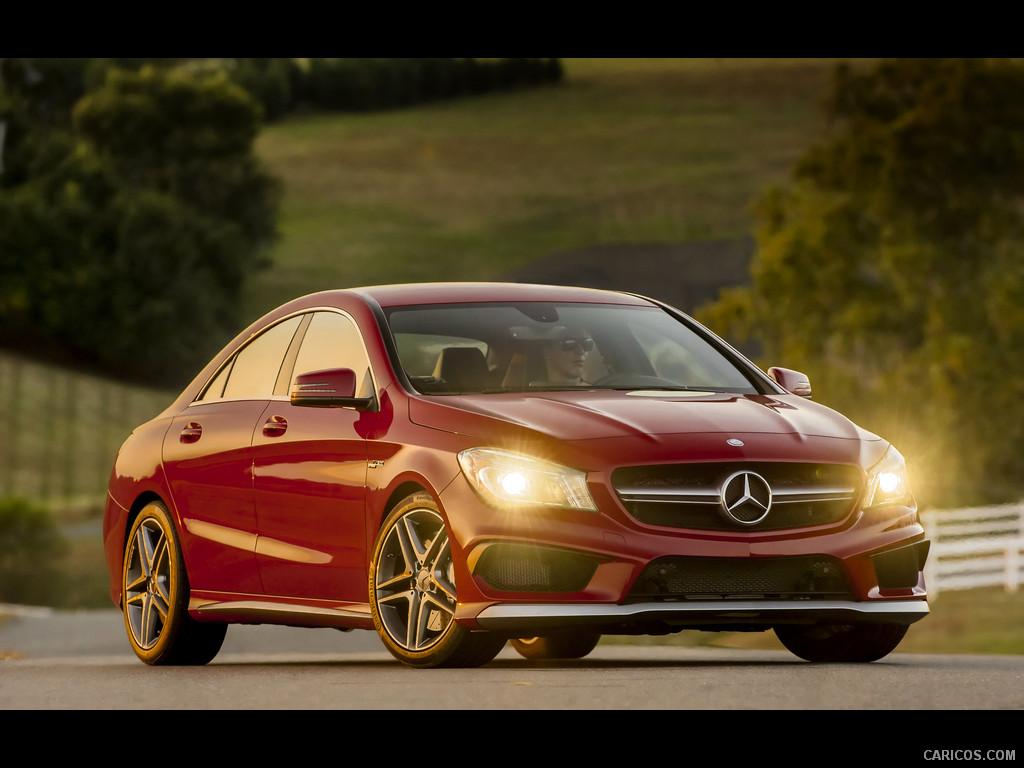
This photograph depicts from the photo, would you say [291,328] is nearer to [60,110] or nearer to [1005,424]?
[1005,424]

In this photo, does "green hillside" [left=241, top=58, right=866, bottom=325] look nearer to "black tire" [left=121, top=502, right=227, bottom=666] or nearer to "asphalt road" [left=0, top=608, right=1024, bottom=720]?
"black tire" [left=121, top=502, right=227, bottom=666]

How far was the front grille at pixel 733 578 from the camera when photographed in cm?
812

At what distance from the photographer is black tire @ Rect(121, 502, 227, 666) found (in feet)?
33.9

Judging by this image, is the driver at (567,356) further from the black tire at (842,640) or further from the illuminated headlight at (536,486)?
the black tire at (842,640)

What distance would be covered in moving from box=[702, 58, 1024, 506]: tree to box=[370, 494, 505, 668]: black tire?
33083 millimetres

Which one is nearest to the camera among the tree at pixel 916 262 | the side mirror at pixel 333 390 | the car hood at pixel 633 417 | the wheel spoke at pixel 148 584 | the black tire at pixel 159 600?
the car hood at pixel 633 417

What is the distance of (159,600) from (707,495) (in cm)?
359

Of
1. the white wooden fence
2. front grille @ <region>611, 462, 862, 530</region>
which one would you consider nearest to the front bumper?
front grille @ <region>611, 462, 862, 530</region>

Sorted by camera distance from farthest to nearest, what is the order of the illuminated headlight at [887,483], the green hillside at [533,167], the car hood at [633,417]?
the green hillside at [533,167]
the illuminated headlight at [887,483]
the car hood at [633,417]

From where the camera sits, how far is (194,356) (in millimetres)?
69375

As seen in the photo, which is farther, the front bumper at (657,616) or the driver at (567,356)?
the driver at (567,356)

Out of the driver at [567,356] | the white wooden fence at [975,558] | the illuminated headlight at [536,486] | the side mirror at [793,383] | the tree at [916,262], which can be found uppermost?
the driver at [567,356]

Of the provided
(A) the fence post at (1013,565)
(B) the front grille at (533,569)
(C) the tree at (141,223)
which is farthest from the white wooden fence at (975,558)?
(C) the tree at (141,223)
